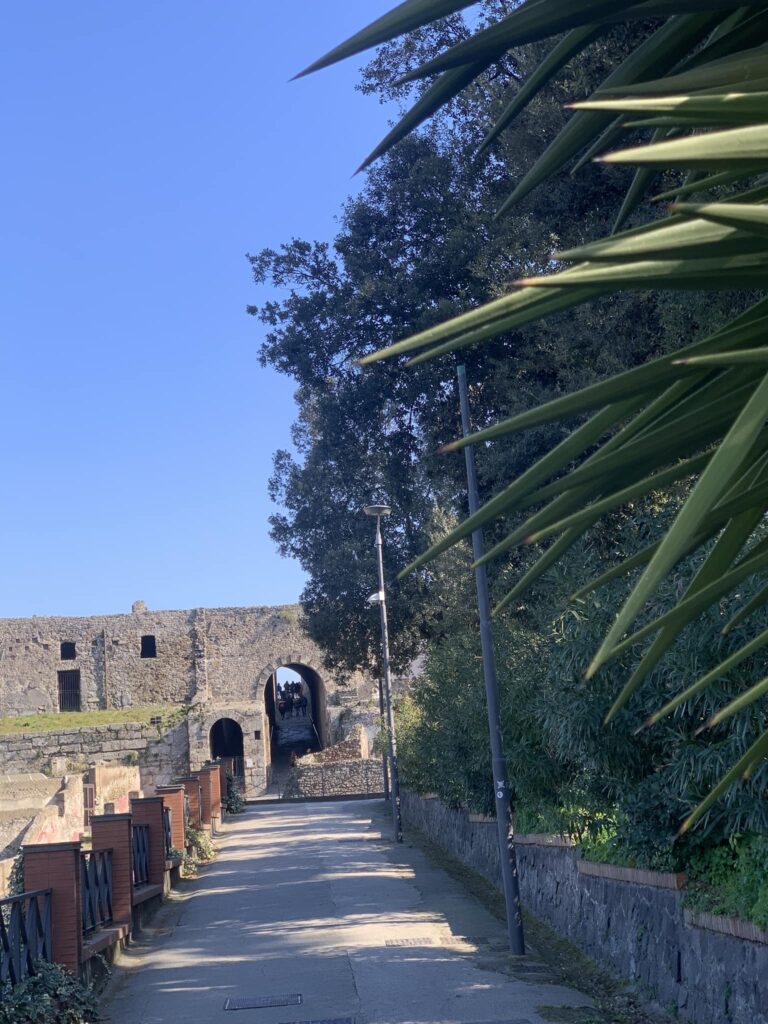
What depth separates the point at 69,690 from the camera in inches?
1822

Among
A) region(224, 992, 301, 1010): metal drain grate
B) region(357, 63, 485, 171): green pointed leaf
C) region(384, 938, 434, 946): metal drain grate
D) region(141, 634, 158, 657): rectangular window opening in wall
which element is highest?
region(141, 634, 158, 657): rectangular window opening in wall

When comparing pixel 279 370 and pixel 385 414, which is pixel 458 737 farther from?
pixel 279 370

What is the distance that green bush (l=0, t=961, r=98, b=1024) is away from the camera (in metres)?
6.75

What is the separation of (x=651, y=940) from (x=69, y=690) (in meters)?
41.3

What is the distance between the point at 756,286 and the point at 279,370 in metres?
16.1

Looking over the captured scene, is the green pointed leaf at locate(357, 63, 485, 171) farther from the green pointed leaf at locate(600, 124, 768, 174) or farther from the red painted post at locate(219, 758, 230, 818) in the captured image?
the red painted post at locate(219, 758, 230, 818)

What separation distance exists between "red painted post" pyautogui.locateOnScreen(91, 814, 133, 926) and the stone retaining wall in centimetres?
2315

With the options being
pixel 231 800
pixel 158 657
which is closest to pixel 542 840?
pixel 231 800

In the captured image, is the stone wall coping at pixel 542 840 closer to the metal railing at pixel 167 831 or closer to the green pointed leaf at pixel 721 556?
the metal railing at pixel 167 831

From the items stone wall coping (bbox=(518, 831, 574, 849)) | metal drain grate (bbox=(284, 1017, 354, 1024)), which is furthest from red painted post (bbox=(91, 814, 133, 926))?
stone wall coping (bbox=(518, 831, 574, 849))

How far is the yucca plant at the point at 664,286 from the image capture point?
4.68 ft

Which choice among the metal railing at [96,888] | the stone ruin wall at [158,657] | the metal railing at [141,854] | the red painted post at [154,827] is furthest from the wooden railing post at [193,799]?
the stone ruin wall at [158,657]

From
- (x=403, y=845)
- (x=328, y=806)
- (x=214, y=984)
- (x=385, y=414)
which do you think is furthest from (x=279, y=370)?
(x=328, y=806)

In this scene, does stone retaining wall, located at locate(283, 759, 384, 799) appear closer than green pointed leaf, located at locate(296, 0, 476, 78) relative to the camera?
No
